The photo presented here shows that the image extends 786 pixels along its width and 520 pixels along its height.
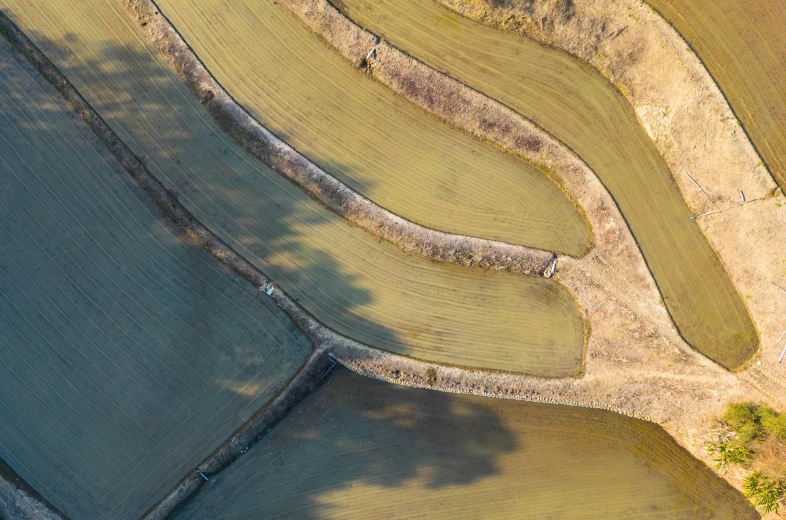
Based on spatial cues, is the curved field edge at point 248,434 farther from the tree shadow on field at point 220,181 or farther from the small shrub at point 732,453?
the small shrub at point 732,453

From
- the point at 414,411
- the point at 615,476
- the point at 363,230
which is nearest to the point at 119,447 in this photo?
the point at 414,411

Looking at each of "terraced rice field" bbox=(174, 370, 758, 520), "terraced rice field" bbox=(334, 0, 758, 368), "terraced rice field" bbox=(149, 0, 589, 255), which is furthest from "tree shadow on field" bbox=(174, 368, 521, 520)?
"terraced rice field" bbox=(334, 0, 758, 368)

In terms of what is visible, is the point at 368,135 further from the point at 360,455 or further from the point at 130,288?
the point at 360,455

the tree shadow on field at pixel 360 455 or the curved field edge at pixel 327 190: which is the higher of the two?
the curved field edge at pixel 327 190

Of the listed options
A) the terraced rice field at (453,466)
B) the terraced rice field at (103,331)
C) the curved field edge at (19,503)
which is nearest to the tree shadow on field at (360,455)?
the terraced rice field at (453,466)

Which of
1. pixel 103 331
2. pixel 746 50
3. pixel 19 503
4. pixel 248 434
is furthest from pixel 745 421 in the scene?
pixel 19 503

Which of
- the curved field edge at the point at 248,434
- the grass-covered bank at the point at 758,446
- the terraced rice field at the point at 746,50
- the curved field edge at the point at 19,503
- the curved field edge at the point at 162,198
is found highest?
the terraced rice field at the point at 746,50

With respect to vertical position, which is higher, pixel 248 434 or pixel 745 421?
pixel 745 421
